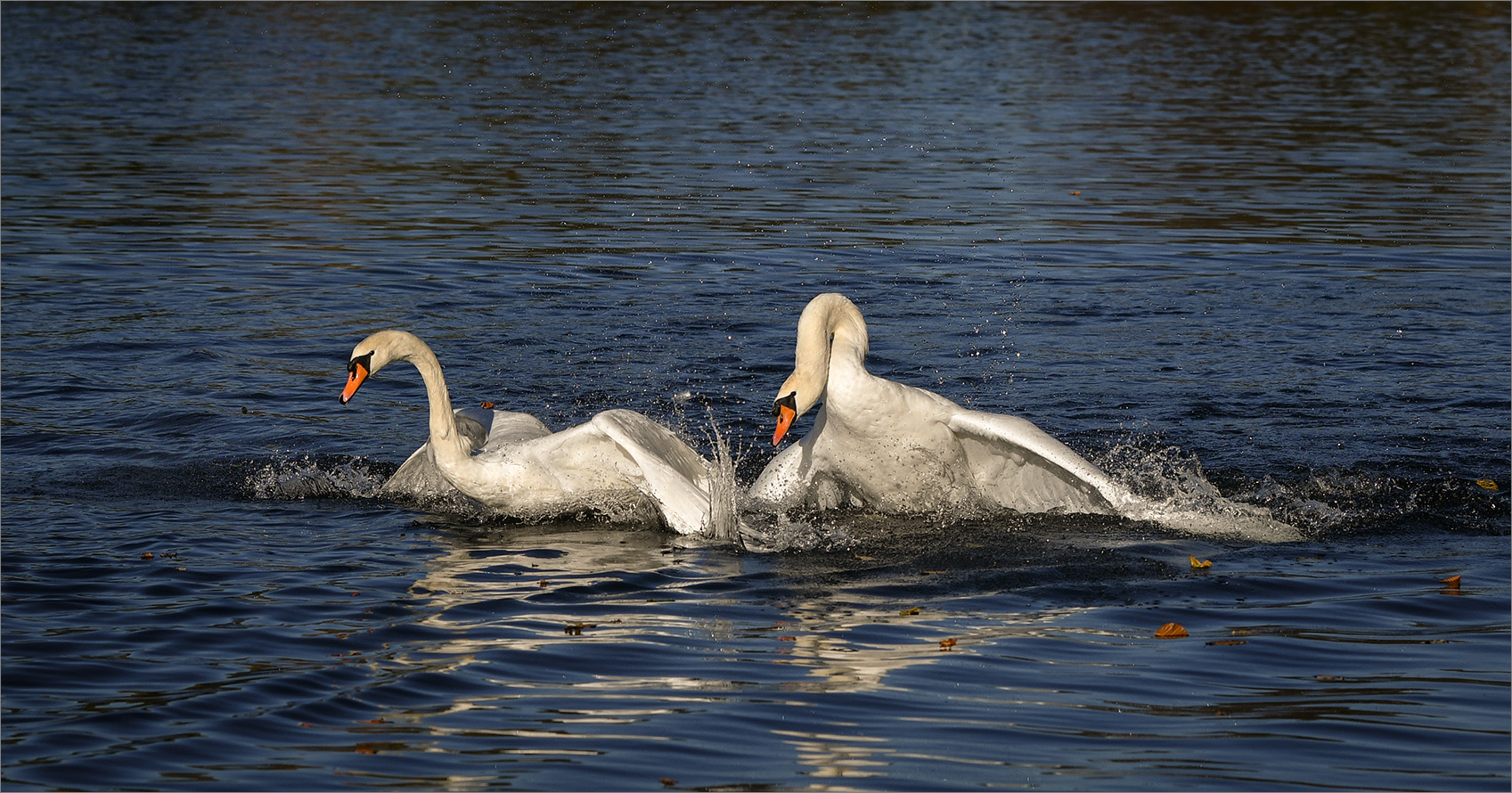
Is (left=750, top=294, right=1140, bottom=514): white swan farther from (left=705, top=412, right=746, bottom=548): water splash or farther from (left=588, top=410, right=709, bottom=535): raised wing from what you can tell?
(left=588, top=410, right=709, bottom=535): raised wing

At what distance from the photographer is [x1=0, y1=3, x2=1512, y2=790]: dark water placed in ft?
20.7

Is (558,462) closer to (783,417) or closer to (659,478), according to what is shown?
(659,478)

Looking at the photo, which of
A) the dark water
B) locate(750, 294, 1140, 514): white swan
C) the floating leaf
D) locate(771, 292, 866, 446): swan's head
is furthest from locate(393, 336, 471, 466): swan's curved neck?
the floating leaf

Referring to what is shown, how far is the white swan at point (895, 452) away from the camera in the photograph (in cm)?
848

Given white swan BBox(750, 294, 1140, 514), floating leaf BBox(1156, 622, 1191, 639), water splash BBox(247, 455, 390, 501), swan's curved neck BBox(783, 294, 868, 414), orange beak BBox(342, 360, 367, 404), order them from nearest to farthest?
floating leaf BBox(1156, 622, 1191, 639), swan's curved neck BBox(783, 294, 868, 414), white swan BBox(750, 294, 1140, 514), orange beak BBox(342, 360, 367, 404), water splash BBox(247, 455, 390, 501)

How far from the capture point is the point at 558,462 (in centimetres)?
902

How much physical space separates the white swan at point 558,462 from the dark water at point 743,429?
222 millimetres

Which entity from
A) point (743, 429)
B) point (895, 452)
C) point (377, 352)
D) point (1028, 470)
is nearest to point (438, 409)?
point (377, 352)

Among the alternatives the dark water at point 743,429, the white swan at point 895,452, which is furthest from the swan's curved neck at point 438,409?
the white swan at point 895,452

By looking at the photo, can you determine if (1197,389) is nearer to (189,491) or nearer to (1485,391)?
(1485,391)

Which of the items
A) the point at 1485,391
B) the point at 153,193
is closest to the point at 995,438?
the point at 1485,391

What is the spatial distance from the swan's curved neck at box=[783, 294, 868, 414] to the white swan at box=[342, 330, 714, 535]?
0.86m

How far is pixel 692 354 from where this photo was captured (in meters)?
12.9

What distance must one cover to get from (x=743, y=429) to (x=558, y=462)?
2.25 m
